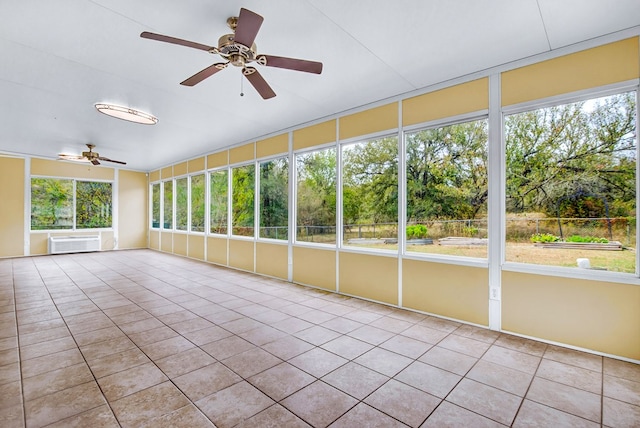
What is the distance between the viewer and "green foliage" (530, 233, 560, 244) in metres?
3.19

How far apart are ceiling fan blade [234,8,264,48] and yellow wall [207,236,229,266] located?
5.70 metres

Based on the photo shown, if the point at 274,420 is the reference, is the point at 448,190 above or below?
above

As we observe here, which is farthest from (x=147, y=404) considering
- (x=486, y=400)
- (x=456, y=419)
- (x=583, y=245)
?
(x=583, y=245)

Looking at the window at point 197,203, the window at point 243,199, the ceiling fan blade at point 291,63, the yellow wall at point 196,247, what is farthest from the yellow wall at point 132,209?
the ceiling fan blade at point 291,63

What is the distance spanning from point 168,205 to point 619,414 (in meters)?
10.6

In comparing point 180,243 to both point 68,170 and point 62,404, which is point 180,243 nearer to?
point 68,170

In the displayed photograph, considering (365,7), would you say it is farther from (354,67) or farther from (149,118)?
(149,118)

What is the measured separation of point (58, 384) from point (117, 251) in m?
8.98

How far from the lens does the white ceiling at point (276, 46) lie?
2467mm

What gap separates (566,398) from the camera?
7.21ft

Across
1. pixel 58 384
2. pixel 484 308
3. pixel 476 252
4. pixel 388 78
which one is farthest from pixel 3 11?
pixel 484 308

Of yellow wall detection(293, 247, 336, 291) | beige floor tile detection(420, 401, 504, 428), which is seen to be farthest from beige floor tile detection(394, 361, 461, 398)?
yellow wall detection(293, 247, 336, 291)

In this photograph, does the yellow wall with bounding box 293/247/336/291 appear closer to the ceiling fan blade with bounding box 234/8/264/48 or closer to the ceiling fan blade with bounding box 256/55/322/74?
the ceiling fan blade with bounding box 256/55/322/74

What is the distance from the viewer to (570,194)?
3111 millimetres
